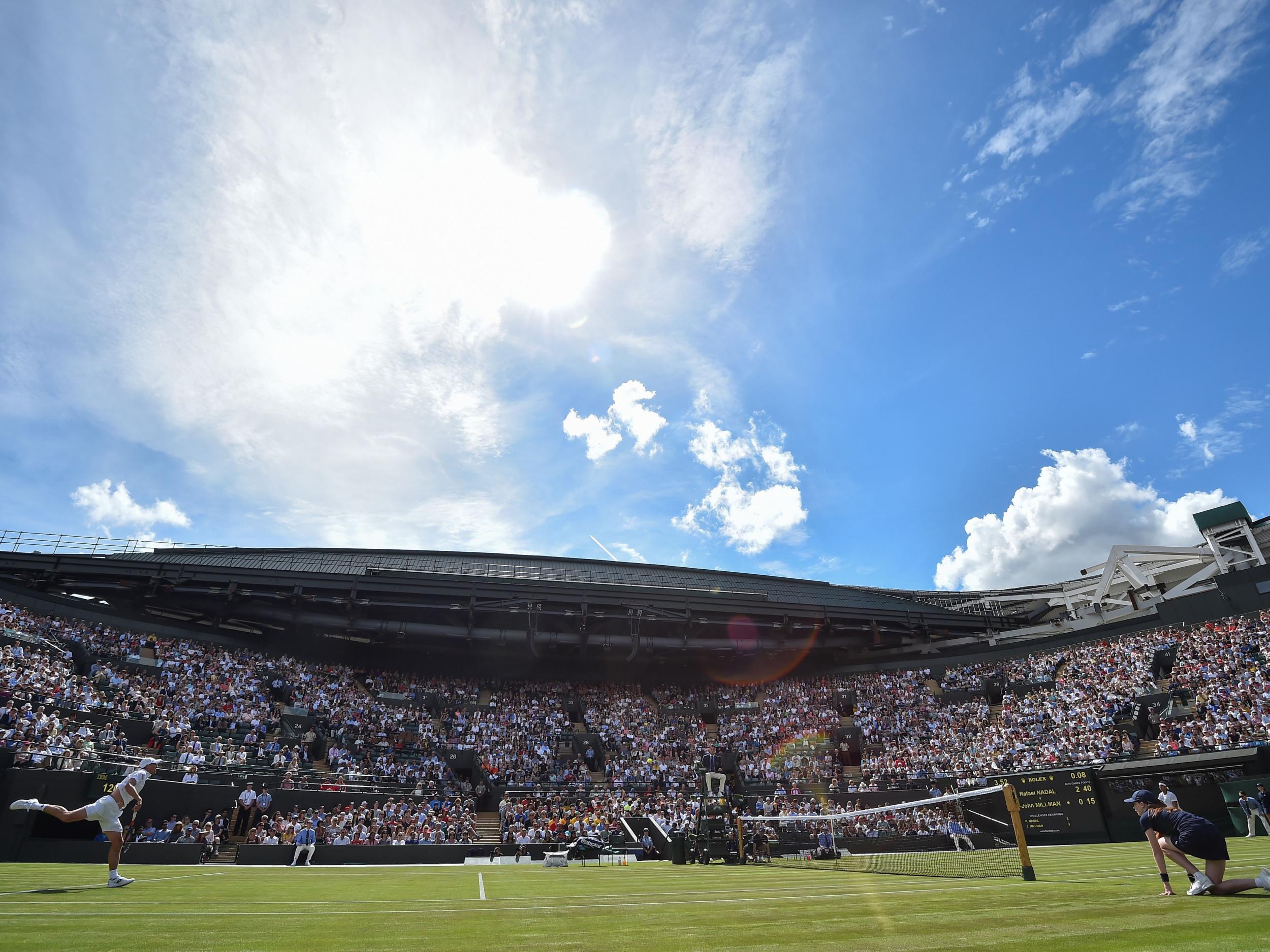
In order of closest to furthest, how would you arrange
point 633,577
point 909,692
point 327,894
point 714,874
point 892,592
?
point 327,894, point 714,874, point 909,692, point 633,577, point 892,592

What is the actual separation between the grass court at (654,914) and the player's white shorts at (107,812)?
88cm

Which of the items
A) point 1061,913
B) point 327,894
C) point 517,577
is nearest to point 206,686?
point 517,577

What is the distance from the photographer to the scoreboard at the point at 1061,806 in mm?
26562

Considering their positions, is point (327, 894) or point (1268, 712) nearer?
point (327, 894)

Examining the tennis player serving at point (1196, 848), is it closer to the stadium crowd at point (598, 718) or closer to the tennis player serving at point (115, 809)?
the tennis player serving at point (115, 809)

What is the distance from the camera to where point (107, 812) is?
10.1 meters

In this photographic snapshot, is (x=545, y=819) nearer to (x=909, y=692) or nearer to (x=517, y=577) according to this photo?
(x=517, y=577)

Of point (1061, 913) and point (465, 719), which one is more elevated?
point (465, 719)

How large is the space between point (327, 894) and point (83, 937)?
605cm

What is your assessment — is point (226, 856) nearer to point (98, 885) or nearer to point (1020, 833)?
point (98, 885)

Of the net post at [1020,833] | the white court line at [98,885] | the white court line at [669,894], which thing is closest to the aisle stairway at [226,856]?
the white court line at [98,885]

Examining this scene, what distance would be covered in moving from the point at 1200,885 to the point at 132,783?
46.8 ft

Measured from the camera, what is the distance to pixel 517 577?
48062mm

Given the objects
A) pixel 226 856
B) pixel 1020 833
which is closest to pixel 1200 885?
pixel 1020 833
